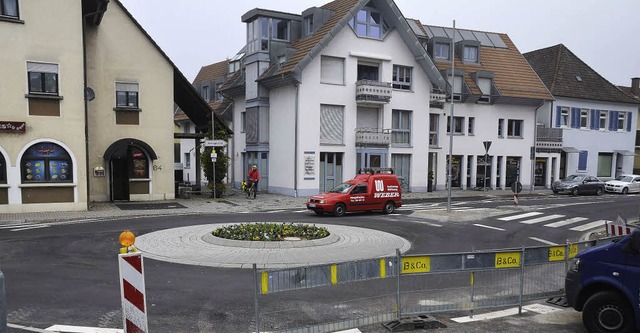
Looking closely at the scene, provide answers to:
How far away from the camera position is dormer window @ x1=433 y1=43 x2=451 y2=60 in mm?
36156

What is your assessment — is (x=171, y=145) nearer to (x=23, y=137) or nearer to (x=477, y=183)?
(x=23, y=137)

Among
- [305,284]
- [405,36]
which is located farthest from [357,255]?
[405,36]

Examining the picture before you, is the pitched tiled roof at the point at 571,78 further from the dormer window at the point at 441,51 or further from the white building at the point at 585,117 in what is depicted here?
the dormer window at the point at 441,51

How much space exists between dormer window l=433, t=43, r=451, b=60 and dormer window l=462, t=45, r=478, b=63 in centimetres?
142

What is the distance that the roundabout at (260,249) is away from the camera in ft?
34.9

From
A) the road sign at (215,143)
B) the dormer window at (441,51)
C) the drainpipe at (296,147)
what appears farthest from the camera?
the dormer window at (441,51)

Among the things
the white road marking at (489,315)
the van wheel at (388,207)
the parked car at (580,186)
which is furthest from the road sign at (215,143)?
the parked car at (580,186)

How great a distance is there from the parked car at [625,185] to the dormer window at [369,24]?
22222mm

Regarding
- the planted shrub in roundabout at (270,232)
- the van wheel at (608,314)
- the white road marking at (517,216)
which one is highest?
the van wheel at (608,314)

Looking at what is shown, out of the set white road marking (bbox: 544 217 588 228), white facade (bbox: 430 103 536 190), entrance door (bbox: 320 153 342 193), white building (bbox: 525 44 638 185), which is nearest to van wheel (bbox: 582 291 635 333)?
white road marking (bbox: 544 217 588 228)

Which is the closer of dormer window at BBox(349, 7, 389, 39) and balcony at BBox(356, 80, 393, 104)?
balcony at BBox(356, 80, 393, 104)

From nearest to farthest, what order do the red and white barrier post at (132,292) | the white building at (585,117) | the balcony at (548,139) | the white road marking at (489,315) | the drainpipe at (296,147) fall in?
the red and white barrier post at (132,292), the white road marking at (489,315), the drainpipe at (296,147), the balcony at (548,139), the white building at (585,117)

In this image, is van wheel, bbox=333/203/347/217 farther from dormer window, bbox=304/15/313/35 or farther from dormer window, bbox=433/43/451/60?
dormer window, bbox=433/43/451/60

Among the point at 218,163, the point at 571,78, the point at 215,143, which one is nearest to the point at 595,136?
the point at 571,78
